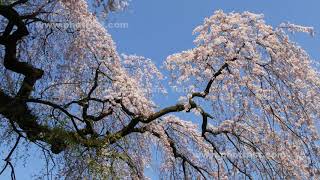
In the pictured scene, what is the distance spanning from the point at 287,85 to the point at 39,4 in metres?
4.24

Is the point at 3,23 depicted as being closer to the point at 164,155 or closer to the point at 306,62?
the point at 164,155

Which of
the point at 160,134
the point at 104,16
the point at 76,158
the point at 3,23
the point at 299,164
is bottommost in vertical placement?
the point at 299,164

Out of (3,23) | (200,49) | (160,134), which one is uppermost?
(3,23)

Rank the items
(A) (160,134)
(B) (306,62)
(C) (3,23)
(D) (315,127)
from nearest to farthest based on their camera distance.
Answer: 1. (D) (315,127)
2. (B) (306,62)
3. (A) (160,134)
4. (C) (3,23)

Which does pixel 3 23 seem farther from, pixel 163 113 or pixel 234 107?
pixel 234 107

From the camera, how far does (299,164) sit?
701cm

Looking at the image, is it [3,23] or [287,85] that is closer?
[287,85]

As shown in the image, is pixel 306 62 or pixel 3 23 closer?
pixel 306 62

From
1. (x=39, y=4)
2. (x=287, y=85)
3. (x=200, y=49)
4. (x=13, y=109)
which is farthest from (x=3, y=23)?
(x=287, y=85)

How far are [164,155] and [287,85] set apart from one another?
7.63 ft

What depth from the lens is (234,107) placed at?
23.7ft

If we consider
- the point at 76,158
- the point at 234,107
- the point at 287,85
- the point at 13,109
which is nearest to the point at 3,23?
the point at 13,109

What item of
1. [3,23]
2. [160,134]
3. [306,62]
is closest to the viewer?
[306,62]

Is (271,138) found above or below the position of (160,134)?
below
